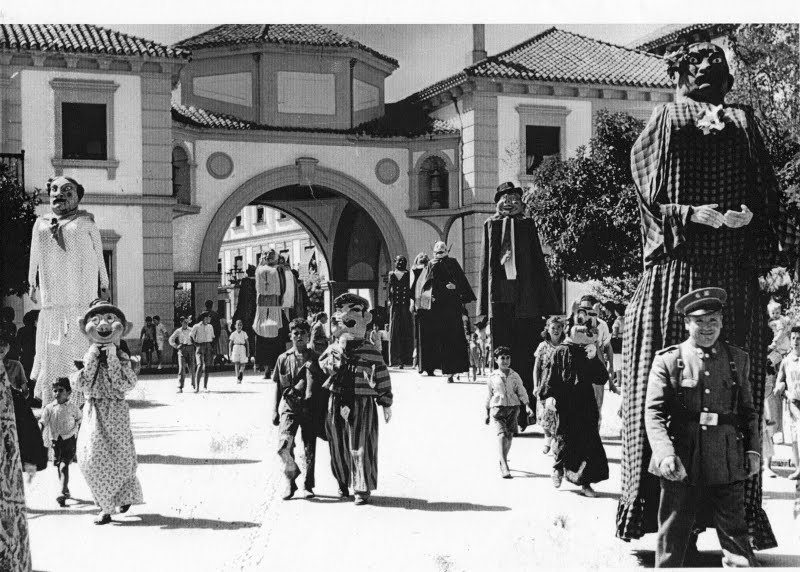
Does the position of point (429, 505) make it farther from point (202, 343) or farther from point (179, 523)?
point (202, 343)

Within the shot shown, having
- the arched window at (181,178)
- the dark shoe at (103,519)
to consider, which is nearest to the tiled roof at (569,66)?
the dark shoe at (103,519)

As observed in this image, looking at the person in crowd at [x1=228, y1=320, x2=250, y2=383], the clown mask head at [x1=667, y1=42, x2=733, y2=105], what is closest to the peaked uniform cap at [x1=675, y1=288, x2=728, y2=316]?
the clown mask head at [x1=667, y1=42, x2=733, y2=105]

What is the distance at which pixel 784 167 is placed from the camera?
8.52m

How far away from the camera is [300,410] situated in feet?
18.9

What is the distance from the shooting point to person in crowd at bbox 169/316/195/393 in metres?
10.5

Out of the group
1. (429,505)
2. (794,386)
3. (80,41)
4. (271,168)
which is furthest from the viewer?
(271,168)

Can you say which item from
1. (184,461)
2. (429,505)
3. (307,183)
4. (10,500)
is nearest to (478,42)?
(429,505)

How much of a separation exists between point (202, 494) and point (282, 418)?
60cm

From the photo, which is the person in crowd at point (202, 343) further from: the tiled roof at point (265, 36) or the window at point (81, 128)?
the tiled roof at point (265, 36)

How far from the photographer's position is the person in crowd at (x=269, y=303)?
1223 centimetres

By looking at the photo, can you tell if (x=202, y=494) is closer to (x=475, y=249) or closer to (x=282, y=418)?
(x=282, y=418)

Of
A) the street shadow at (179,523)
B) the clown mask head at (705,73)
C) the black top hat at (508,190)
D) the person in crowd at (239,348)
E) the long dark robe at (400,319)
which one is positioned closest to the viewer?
the clown mask head at (705,73)

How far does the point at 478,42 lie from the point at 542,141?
11.2 feet

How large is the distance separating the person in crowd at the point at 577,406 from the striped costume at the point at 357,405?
0.99 metres
